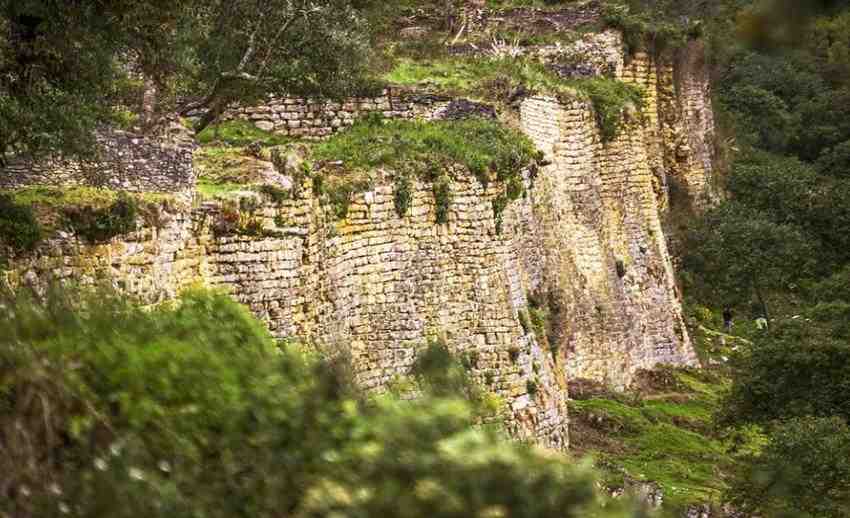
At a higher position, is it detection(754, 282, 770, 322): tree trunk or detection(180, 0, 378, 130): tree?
detection(180, 0, 378, 130): tree

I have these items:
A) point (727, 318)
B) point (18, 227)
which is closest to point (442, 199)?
point (18, 227)

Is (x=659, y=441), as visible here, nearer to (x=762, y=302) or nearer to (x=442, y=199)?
(x=442, y=199)

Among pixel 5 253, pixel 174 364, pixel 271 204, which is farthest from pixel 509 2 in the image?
pixel 174 364

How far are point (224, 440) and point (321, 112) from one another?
15060 mm

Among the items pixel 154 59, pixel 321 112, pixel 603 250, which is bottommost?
pixel 603 250

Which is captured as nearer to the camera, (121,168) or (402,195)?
(121,168)

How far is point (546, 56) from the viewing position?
3262 centimetres

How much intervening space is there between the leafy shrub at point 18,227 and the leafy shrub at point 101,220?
0.47m

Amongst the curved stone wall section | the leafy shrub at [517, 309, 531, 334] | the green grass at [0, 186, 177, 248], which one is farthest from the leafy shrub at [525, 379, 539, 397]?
the green grass at [0, 186, 177, 248]

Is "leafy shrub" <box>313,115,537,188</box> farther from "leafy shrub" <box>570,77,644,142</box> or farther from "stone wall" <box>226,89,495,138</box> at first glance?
"leafy shrub" <box>570,77,644,142</box>

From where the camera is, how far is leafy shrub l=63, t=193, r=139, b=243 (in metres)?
12.4

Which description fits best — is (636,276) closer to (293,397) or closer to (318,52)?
(318,52)

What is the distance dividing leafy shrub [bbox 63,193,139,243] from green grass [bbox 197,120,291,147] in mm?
6827

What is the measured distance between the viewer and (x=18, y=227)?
11648mm
